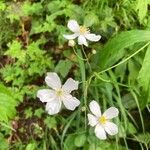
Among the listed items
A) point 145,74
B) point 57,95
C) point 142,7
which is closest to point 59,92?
point 57,95

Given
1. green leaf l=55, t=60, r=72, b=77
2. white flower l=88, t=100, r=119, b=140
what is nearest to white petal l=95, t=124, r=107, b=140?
white flower l=88, t=100, r=119, b=140

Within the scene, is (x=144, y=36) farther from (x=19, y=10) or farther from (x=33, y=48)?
(x=19, y=10)

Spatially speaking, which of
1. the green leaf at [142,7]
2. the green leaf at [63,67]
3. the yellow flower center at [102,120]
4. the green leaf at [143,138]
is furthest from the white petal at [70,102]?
the green leaf at [142,7]

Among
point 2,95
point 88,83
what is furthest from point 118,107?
point 2,95

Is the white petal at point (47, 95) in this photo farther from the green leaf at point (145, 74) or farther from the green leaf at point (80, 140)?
the green leaf at point (145, 74)

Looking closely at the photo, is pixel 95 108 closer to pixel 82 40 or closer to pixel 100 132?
pixel 100 132
